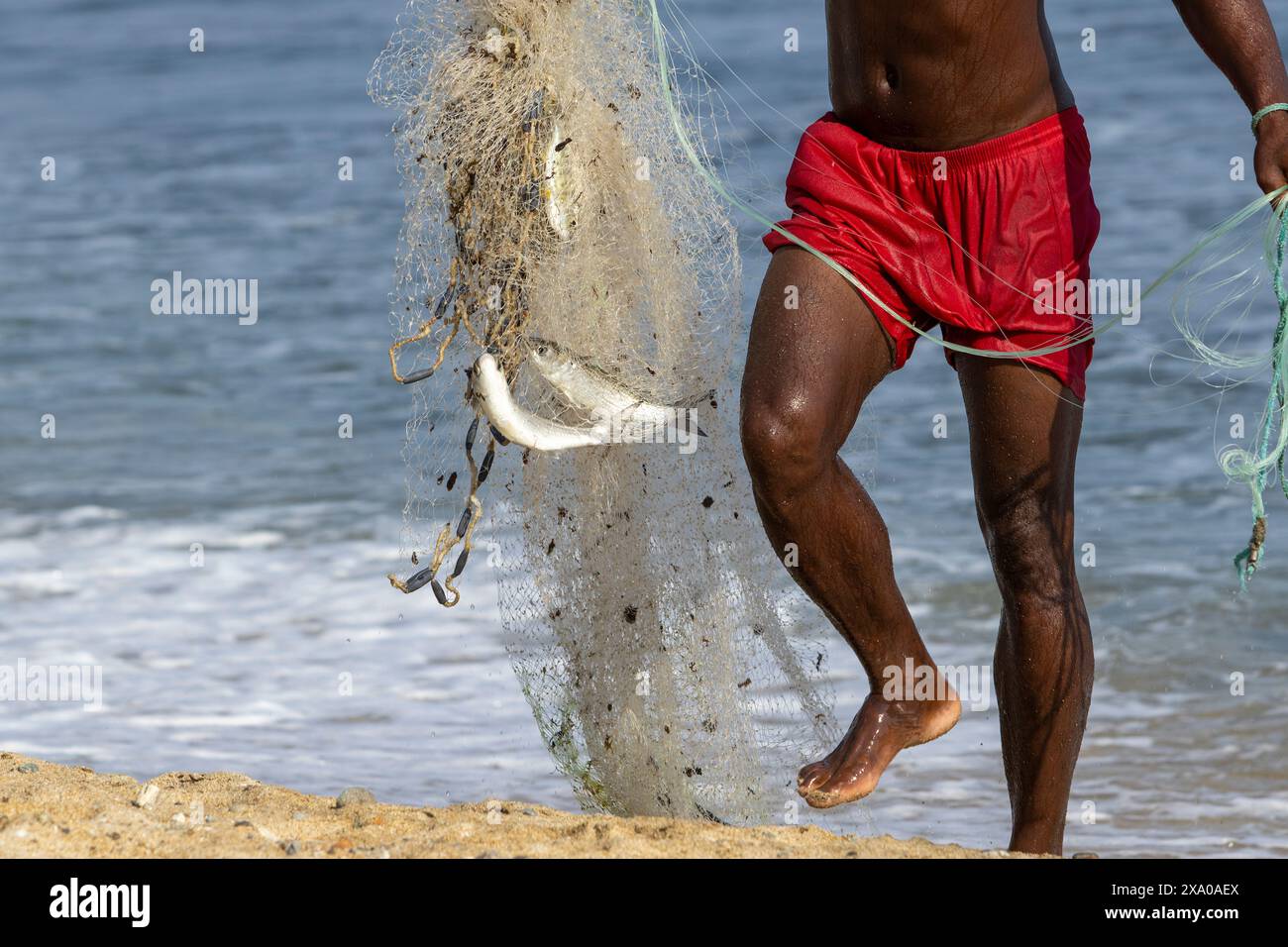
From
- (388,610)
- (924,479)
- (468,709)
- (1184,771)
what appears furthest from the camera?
(924,479)

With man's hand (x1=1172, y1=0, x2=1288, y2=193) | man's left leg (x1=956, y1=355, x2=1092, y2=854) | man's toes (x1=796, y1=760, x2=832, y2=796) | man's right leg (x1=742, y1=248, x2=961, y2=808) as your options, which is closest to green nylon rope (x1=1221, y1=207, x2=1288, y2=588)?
man's hand (x1=1172, y1=0, x2=1288, y2=193)

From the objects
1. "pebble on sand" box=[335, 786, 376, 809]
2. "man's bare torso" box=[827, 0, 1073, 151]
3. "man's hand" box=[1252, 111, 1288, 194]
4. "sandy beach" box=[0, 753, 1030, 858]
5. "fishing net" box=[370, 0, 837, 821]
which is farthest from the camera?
"pebble on sand" box=[335, 786, 376, 809]

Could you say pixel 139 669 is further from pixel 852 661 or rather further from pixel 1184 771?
pixel 1184 771

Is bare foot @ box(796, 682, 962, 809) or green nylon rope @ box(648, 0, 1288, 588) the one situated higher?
green nylon rope @ box(648, 0, 1288, 588)

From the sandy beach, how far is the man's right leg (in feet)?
0.61

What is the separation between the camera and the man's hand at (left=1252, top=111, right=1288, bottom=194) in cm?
278

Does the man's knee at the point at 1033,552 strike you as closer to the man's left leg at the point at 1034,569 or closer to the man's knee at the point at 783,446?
the man's left leg at the point at 1034,569

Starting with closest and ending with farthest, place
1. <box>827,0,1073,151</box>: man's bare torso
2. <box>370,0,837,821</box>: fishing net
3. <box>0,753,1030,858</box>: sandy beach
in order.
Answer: <box>0,753,1030,858</box>: sandy beach
<box>827,0,1073,151</box>: man's bare torso
<box>370,0,837,821</box>: fishing net

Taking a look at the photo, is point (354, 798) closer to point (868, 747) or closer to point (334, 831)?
point (334, 831)

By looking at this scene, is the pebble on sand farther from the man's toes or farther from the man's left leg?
the man's left leg

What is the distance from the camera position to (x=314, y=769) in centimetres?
435

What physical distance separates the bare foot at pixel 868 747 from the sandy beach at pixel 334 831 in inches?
3.5
